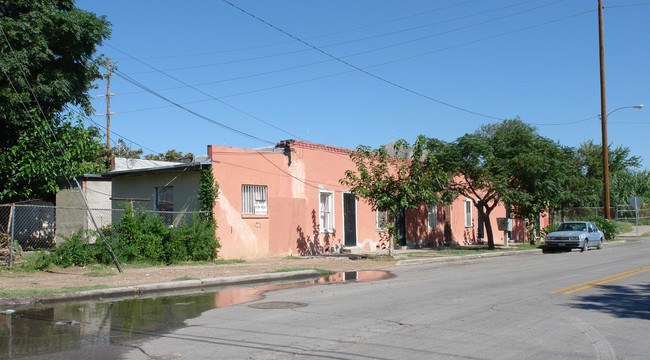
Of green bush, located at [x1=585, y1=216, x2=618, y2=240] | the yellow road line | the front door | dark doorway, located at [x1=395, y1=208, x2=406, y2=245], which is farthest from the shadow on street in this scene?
green bush, located at [x1=585, y1=216, x2=618, y2=240]

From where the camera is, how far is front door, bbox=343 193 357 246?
23547 millimetres

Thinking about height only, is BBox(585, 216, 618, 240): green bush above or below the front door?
below

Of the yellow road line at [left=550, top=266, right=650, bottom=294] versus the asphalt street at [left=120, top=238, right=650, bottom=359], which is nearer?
the asphalt street at [left=120, top=238, right=650, bottom=359]

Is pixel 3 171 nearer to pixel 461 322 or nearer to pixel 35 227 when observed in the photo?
pixel 35 227

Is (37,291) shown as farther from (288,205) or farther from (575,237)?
(575,237)

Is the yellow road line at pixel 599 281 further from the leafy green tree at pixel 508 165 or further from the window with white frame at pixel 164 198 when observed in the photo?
the window with white frame at pixel 164 198

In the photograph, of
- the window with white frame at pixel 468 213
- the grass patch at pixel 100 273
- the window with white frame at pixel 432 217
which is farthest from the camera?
the window with white frame at pixel 468 213

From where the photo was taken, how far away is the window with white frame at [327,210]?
74.4ft

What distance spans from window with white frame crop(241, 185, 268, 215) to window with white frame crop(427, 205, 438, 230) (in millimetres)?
11706

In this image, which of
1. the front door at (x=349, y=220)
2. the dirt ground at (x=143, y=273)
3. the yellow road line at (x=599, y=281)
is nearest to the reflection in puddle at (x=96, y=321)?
the dirt ground at (x=143, y=273)

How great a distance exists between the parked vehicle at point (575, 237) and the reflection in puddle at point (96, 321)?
19304mm

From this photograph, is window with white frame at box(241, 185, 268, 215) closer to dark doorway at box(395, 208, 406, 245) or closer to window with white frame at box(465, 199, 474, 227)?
dark doorway at box(395, 208, 406, 245)

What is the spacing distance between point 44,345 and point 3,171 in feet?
45.8

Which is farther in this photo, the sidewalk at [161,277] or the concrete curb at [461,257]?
the concrete curb at [461,257]
